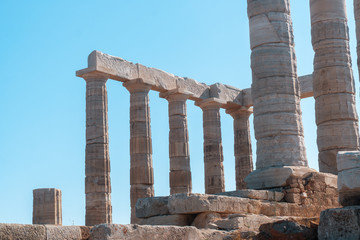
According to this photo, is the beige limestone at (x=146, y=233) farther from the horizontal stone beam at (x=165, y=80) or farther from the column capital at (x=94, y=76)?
the horizontal stone beam at (x=165, y=80)

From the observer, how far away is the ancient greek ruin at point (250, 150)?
31.3ft

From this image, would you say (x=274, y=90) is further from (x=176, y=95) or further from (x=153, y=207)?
(x=176, y=95)

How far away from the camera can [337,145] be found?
773 inches

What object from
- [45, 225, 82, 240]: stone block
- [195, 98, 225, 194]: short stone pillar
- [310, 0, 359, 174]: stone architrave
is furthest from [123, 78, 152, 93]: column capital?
[45, 225, 82, 240]: stone block

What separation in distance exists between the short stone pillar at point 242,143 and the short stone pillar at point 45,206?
10607 millimetres

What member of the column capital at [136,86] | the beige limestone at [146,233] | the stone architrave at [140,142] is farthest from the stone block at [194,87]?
the beige limestone at [146,233]

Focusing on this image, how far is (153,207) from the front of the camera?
13.0m

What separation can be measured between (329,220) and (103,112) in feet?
53.6

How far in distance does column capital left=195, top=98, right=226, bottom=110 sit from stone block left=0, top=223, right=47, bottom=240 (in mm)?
23057

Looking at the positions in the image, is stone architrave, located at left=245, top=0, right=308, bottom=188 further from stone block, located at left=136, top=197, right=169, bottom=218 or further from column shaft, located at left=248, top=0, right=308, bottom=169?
stone block, located at left=136, top=197, right=169, bottom=218

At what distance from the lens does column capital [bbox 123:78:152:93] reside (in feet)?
86.4

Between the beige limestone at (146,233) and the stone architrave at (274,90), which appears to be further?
the stone architrave at (274,90)

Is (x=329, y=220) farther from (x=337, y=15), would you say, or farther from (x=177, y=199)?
(x=337, y=15)

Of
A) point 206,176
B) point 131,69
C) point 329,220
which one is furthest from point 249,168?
point 329,220
